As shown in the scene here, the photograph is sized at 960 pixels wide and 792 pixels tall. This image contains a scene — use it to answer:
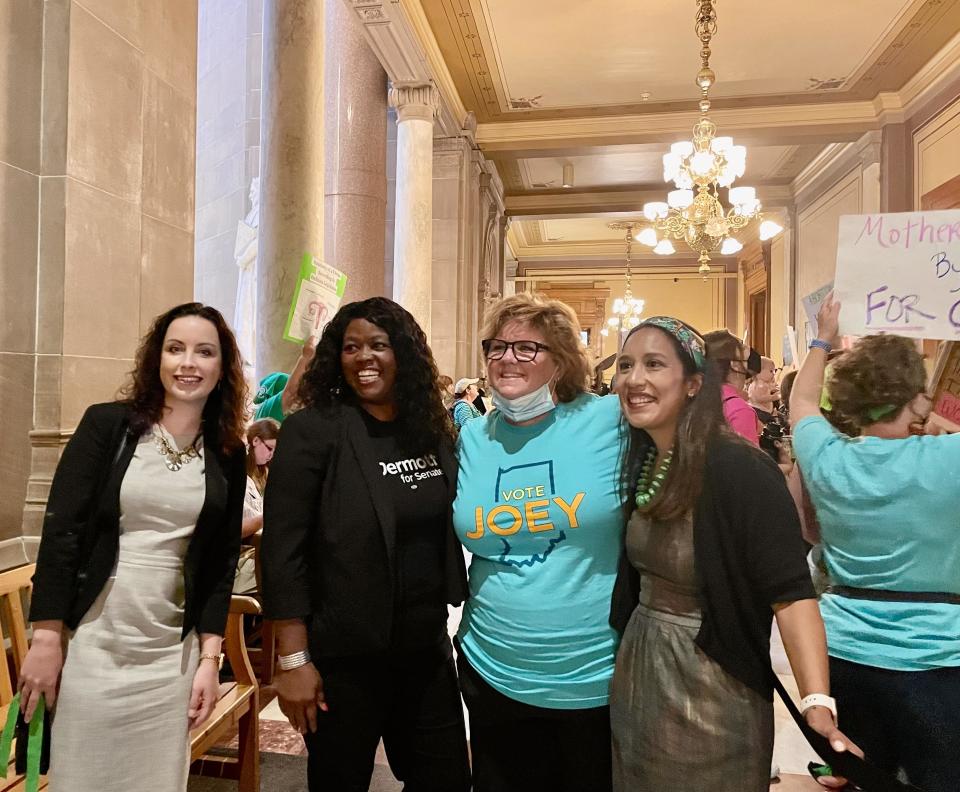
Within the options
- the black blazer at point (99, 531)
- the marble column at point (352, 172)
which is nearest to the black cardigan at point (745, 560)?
the black blazer at point (99, 531)

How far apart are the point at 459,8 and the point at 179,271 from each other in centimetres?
545

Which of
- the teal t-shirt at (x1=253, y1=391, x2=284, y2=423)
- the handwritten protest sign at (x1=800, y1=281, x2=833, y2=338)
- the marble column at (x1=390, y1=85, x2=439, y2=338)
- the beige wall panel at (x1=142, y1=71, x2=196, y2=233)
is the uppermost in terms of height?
the marble column at (x1=390, y1=85, x2=439, y2=338)

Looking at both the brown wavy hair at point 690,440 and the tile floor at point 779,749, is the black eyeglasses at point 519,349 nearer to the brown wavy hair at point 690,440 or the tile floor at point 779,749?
the brown wavy hair at point 690,440

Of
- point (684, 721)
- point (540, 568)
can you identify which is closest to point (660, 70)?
point (540, 568)

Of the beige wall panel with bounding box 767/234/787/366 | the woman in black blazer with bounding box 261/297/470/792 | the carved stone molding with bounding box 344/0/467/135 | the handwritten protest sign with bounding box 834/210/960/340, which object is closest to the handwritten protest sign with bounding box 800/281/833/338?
the handwritten protest sign with bounding box 834/210/960/340

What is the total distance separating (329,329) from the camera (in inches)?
66.6

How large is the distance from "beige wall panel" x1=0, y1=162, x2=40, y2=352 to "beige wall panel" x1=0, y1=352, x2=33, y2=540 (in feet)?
0.22

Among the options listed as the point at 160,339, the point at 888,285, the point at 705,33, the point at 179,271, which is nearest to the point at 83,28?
A: the point at 179,271

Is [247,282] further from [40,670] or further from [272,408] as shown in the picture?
[40,670]

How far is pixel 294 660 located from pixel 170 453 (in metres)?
0.57

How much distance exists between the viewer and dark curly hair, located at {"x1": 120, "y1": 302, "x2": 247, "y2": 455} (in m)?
1.60

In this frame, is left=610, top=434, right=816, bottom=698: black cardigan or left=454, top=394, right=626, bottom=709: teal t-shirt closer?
left=610, top=434, right=816, bottom=698: black cardigan

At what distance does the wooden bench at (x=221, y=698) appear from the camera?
192 centimetres

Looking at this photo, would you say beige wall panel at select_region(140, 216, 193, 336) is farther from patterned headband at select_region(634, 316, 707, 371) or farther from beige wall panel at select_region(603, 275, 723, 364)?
beige wall panel at select_region(603, 275, 723, 364)
